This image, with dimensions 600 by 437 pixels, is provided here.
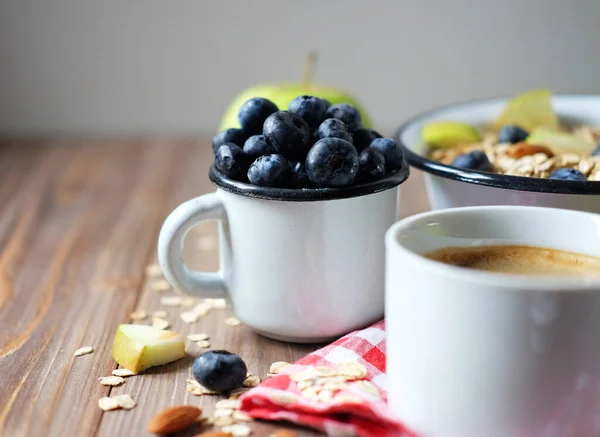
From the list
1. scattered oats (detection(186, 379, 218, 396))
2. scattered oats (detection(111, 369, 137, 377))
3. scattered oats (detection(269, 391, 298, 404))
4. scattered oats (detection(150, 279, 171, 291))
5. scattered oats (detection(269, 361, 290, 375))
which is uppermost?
scattered oats (detection(269, 391, 298, 404))

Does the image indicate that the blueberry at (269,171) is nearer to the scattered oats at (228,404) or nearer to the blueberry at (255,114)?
the blueberry at (255,114)

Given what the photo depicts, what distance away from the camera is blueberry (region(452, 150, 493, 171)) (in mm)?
963

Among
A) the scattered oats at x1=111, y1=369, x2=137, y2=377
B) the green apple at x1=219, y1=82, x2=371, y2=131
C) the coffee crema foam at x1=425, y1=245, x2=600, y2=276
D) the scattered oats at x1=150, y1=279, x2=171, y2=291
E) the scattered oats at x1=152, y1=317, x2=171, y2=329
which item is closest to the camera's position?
the coffee crema foam at x1=425, y1=245, x2=600, y2=276

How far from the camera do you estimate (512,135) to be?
1094 millimetres

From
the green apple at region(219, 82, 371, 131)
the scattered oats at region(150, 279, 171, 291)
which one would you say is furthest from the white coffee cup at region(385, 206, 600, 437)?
the green apple at region(219, 82, 371, 131)

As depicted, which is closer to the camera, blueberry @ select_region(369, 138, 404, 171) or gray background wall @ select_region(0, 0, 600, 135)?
blueberry @ select_region(369, 138, 404, 171)

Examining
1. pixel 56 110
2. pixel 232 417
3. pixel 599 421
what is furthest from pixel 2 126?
pixel 599 421

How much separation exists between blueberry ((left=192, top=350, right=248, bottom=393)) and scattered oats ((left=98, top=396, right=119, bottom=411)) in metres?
0.08

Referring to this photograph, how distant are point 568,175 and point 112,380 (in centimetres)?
52

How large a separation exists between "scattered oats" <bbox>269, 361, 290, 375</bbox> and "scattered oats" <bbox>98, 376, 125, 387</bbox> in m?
0.14

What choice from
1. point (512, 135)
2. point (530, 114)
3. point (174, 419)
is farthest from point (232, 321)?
point (530, 114)

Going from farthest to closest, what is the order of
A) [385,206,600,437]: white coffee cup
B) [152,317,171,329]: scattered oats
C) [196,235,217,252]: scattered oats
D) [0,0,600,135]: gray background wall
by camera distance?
[0,0,600,135]: gray background wall < [196,235,217,252]: scattered oats < [152,317,171,329]: scattered oats < [385,206,600,437]: white coffee cup

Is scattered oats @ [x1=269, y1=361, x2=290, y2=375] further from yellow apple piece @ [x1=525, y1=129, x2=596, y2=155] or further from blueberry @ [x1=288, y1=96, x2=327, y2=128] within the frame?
yellow apple piece @ [x1=525, y1=129, x2=596, y2=155]

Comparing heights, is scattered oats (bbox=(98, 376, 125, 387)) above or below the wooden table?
above
